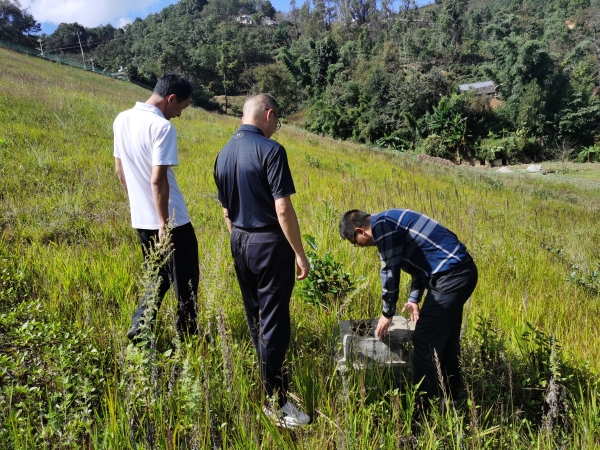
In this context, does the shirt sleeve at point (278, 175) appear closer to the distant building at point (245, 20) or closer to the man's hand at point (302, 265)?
the man's hand at point (302, 265)

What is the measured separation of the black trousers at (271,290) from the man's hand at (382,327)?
56 cm

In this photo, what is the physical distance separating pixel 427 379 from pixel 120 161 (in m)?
2.63

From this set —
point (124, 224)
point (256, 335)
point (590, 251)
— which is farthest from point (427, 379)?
point (590, 251)

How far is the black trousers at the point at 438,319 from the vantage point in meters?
2.36

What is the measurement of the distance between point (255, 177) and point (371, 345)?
4.13 feet

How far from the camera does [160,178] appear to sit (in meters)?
2.60

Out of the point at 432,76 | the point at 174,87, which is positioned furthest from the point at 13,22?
the point at 174,87

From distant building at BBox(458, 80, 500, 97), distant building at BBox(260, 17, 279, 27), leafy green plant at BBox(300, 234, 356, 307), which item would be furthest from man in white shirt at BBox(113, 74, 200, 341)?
distant building at BBox(260, 17, 279, 27)

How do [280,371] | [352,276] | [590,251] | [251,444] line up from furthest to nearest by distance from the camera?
[590,251], [352,276], [280,371], [251,444]

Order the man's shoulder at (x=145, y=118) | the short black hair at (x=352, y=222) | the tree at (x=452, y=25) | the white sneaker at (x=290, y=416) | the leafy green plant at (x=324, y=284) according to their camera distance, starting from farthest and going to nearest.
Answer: the tree at (x=452, y=25) → the leafy green plant at (x=324, y=284) → the man's shoulder at (x=145, y=118) → the short black hair at (x=352, y=222) → the white sneaker at (x=290, y=416)

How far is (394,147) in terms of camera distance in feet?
132

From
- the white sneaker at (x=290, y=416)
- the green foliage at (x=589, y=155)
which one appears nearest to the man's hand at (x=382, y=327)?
the white sneaker at (x=290, y=416)

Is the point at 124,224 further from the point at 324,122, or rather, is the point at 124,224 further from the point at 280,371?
the point at 324,122

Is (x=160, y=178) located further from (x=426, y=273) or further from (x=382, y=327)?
(x=426, y=273)
